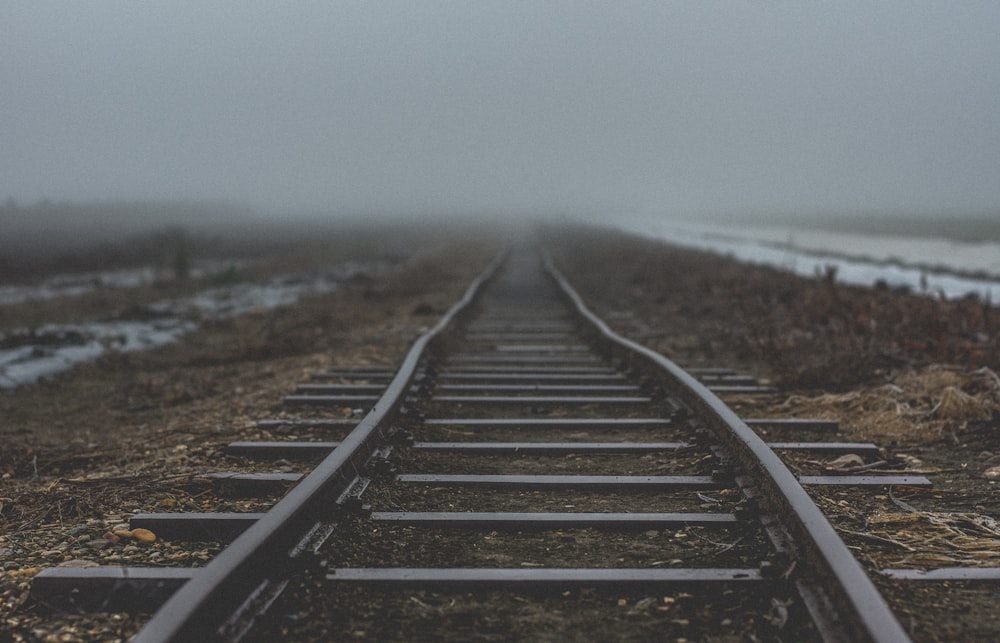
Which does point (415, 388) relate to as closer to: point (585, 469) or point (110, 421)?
point (585, 469)

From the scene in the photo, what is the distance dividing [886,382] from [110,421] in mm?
6350

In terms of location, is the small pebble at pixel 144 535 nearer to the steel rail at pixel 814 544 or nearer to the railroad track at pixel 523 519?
the railroad track at pixel 523 519

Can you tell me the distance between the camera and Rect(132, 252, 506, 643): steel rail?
2.19 metres

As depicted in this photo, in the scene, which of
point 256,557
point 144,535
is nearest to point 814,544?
point 256,557

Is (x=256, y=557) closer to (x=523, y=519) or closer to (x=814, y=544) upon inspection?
(x=523, y=519)

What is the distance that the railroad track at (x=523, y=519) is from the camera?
8.41 ft

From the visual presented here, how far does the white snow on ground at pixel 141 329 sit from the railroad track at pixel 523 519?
4.25 meters

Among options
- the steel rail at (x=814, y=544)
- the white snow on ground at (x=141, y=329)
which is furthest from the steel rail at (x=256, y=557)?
the white snow on ground at (x=141, y=329)

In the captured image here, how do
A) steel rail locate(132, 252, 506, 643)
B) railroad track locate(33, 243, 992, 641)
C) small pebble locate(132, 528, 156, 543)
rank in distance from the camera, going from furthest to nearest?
small pebble locate(132, 528, 156, 543) < railroad track locate(33, 243, 992, 641) < steel rail locate(132, 252, 506, 643)

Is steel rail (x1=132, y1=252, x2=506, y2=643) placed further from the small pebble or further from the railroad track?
the small pebble

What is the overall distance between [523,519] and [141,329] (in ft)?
31.8

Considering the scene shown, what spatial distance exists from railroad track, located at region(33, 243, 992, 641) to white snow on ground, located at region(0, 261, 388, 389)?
425 centimetres

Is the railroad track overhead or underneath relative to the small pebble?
overhead

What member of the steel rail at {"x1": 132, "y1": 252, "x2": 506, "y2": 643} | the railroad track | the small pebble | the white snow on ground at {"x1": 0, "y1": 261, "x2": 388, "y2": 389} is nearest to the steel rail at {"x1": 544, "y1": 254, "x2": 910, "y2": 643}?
the railroad track
